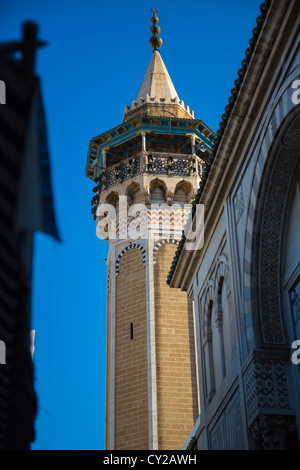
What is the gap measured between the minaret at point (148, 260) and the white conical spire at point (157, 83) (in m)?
0.06

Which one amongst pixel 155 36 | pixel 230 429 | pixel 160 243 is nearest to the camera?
pixel 230 429

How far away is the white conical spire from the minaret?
59 millimetres

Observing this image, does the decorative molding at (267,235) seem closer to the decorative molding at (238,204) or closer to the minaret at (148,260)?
the decorative molding at (238,204)

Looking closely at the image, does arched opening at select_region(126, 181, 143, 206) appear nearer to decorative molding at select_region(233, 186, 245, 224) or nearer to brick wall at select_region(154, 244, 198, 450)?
brick wall at select_region(154, 244, 198, 450)

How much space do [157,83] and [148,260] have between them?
8272 millimetres

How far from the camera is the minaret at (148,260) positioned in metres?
21.8

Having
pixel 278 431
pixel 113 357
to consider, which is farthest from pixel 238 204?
pixel 113 357

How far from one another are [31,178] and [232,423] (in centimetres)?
711

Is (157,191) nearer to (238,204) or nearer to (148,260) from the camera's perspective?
(148,260)

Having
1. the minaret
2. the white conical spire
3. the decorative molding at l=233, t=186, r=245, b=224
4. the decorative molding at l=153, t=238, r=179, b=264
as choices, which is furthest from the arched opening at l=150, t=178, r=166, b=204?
the decorative molding at l=233, t=186, r=245, b=224

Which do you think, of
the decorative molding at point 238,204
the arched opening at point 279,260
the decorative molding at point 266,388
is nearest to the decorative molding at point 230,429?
the decorative molding at point 266,388

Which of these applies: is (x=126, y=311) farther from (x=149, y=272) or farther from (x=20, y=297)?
(x=20, y=297)

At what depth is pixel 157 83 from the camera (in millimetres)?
29547
